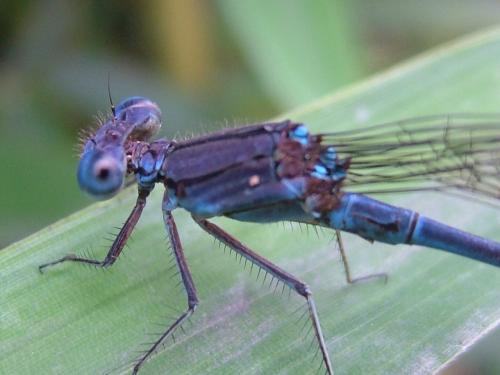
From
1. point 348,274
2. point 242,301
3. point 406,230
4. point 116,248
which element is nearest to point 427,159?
point 406,230

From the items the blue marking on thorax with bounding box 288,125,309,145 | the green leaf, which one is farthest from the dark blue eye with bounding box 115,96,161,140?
the blue marking on thorax with bounding box 288,125,309,145

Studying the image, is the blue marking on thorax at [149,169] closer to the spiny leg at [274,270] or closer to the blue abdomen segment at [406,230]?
the spiny leg at [274,270]

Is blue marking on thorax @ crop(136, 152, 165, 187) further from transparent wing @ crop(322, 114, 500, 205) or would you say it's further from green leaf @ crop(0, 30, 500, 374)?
transparent wing @ crop(322, 114, 500, 205)

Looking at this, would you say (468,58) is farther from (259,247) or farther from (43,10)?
(43,10)

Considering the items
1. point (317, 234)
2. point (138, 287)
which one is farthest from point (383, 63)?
point (138, 287)

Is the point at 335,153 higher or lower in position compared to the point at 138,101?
lower

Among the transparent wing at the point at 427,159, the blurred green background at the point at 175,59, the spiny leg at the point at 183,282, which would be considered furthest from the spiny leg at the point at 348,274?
the blurred green background at the point at 175,59

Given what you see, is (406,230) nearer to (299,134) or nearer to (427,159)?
(427,159)
